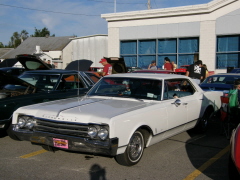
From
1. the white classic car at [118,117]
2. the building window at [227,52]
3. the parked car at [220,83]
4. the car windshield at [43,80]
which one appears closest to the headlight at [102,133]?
the white classic car at [118,117]

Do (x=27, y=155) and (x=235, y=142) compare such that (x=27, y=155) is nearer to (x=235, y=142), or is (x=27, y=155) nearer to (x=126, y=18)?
(x=235, y=142)

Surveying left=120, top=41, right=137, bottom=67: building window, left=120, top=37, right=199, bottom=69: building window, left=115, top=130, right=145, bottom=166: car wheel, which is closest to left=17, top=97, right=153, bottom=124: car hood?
left=115, top=130, right=145, bottom=166: car wheel

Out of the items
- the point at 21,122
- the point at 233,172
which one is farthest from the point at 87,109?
the point at 233,172

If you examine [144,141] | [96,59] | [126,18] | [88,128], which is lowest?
[144,141]

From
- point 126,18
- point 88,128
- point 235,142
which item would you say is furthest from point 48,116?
point 126,18

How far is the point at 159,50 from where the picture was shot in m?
20.1

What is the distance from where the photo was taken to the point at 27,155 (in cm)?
528

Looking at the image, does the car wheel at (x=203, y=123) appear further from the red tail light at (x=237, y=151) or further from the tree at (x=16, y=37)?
the tree at (x=16, y=37)

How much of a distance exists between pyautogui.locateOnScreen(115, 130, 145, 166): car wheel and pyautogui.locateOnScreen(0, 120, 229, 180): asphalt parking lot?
0.11 m

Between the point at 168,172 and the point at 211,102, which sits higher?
the point at 211,102

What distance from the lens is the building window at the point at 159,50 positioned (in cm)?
1922

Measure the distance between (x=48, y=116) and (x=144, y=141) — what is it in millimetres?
1553

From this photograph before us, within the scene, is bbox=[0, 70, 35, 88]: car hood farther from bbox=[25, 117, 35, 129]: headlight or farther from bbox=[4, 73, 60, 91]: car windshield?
bbox=[25, 117, 35, 129]: headlight

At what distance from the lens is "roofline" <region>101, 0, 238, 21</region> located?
17.7m
